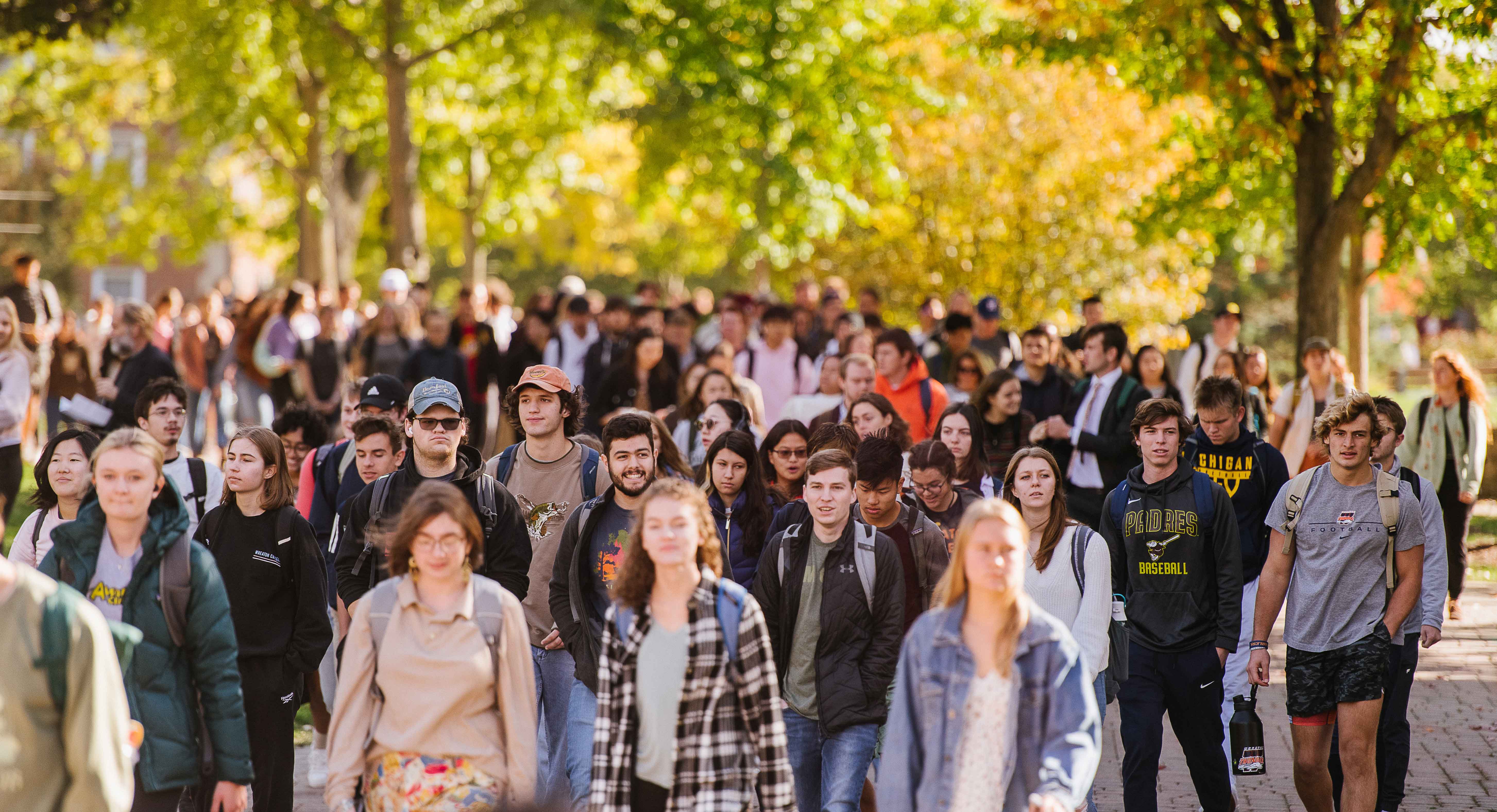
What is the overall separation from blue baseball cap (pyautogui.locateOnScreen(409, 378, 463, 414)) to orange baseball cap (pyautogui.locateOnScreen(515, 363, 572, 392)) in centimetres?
51

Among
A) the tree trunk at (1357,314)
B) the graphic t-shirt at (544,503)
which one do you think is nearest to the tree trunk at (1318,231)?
the tree trunk at (1357,314)

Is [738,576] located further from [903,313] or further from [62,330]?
[903,313]

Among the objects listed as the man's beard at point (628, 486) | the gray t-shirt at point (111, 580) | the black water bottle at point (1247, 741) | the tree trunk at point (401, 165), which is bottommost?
the black water bottle at point (1247, 741)

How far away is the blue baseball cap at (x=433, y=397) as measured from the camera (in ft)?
21.0

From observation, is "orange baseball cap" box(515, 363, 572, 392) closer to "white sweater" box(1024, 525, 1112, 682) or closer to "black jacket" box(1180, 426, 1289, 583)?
"white sweater" box(1024, 525, 1112, 682)

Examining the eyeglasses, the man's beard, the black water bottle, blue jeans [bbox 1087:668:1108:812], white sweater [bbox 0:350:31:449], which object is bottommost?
the black water bottle

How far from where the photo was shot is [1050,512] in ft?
21.2

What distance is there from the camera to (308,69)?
26531 millimetres

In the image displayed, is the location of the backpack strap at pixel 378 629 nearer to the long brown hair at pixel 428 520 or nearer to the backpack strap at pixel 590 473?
the long brown hair at pixel 428 520

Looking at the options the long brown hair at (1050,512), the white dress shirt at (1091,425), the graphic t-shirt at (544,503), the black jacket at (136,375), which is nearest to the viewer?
the long brown hair at (1050,512)

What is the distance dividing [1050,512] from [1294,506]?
1.16 meters

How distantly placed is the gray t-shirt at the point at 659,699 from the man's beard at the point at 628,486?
5.18 ft

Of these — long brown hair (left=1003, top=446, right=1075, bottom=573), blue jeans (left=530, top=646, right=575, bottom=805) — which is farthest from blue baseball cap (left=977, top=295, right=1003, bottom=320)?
blue jeans (left=530, top=646, right=575, bottom=805)

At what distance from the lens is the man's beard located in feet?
21.1
